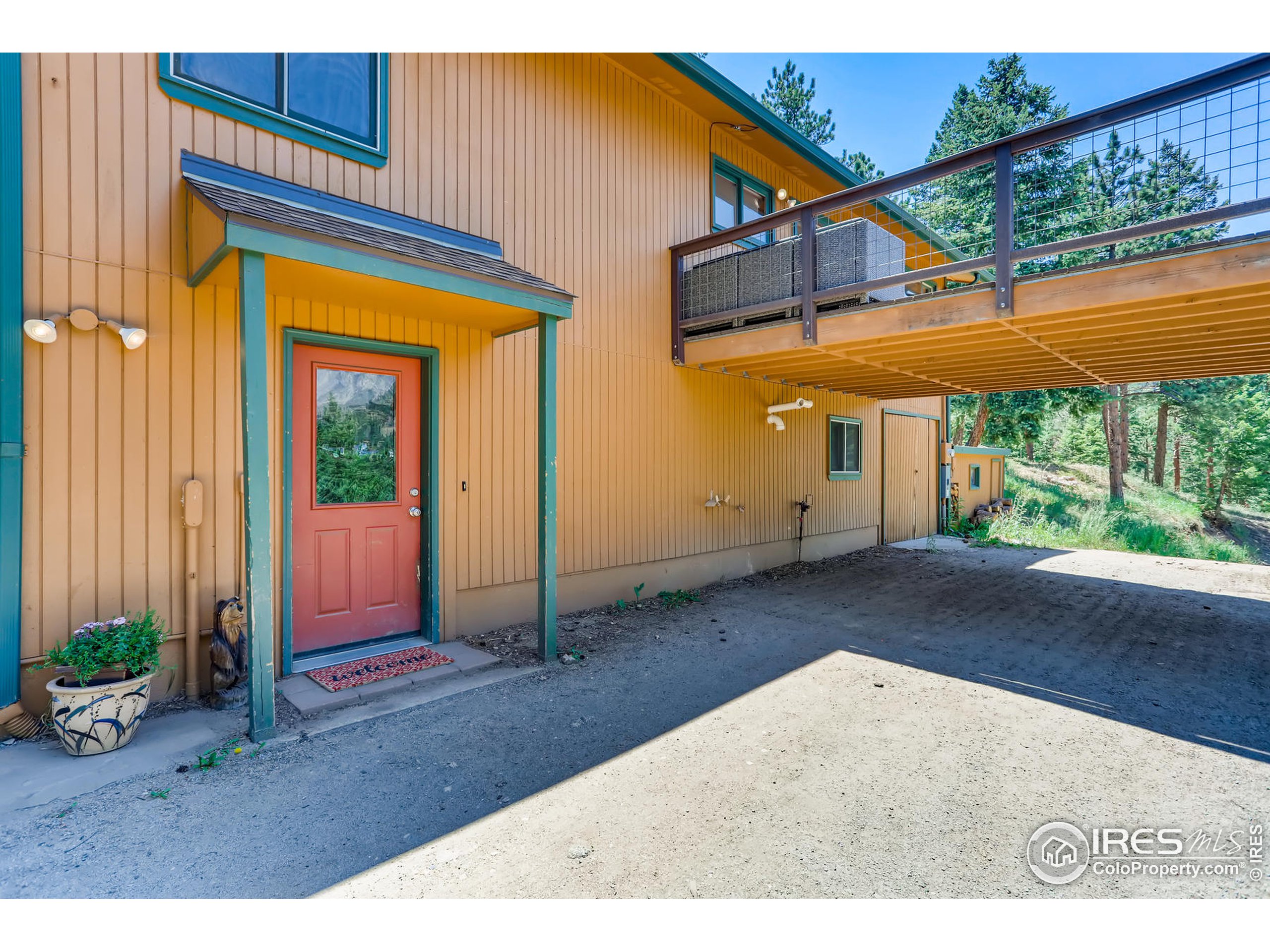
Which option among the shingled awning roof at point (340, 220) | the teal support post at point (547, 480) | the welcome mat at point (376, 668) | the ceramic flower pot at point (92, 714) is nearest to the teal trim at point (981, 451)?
the teal support post at point (547, 480)

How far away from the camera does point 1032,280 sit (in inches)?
172

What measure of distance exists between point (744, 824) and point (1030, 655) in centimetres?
354

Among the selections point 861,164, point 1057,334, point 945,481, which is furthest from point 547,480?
point 861,164

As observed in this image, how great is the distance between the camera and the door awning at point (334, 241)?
3.00m

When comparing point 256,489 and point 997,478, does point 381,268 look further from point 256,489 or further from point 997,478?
point 997,478

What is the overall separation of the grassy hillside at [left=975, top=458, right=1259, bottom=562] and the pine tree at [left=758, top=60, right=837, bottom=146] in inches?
455

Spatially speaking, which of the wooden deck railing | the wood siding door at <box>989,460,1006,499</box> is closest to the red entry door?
the wooden deck railing

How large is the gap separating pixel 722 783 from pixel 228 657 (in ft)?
9.48

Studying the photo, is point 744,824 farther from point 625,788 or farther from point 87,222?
point 87,222

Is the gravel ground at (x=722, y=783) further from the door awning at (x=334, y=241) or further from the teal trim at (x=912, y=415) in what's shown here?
the teal trim at (x=912, y=415)

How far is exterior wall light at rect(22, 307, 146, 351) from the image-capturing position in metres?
2.95

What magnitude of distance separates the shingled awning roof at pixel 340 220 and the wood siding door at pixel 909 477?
872 centimetres

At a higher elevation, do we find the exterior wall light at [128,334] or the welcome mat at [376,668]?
the exterior wall light at [128,334]
